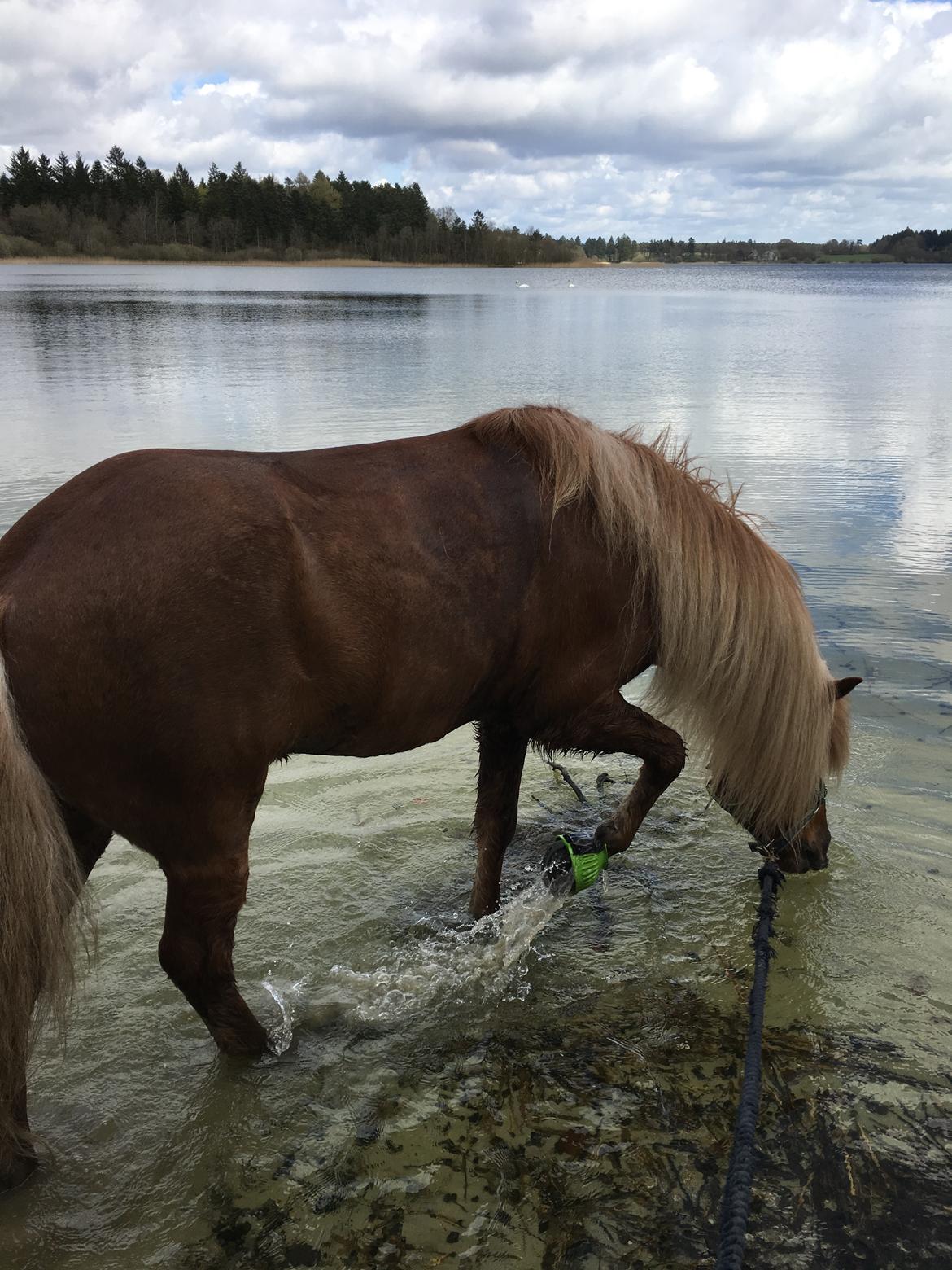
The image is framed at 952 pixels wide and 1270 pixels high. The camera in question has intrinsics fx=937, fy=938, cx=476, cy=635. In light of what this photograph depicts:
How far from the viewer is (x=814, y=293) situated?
66.4 metres

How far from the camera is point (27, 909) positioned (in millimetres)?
2166

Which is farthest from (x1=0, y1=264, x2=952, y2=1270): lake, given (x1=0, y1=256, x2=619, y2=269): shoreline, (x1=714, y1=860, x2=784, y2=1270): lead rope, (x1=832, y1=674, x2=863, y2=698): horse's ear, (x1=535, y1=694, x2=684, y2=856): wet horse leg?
(x1=0, y1=256, x2=619, y2=269): shoreline

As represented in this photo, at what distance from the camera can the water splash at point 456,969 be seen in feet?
10.4

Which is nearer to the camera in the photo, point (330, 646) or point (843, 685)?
point (330, 646)

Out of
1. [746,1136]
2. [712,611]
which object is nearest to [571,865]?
[712,611]

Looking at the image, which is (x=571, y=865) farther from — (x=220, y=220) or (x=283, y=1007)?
(x=220, y=220)

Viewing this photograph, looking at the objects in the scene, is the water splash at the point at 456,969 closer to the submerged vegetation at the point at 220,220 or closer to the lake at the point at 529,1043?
the lake at the point at 529,1043

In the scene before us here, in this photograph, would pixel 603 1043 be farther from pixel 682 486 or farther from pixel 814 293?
pixel 814 293

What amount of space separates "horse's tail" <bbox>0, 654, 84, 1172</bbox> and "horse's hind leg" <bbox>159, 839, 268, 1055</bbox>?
0.78ft

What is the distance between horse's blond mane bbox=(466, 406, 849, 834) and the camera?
9.49ft

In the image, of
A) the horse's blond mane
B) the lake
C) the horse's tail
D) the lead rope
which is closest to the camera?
the lead rope

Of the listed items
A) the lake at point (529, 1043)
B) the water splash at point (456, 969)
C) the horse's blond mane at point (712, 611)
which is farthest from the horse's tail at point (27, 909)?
the horse's blond mane at point (712, 611)

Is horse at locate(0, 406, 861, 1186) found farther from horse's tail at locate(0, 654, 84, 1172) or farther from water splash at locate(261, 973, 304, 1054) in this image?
water splash at locate(261, 973, 304, 1054)

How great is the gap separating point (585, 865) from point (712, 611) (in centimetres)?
97
